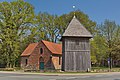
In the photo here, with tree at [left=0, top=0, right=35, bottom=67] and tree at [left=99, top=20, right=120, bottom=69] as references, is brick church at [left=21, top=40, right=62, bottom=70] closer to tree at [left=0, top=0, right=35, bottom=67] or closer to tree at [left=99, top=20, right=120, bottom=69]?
tree at [left=0, top=0, right=35, bottom=67]

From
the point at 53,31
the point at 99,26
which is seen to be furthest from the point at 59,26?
the point at 99,26

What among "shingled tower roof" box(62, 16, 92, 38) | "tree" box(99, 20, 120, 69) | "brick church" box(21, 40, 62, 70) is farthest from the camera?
"tree" box(99, 20, 120, 69)

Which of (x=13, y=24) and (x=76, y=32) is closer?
(x=76, y=32)

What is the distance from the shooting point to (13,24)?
53.4m

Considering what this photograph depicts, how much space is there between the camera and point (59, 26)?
68000 millimetres

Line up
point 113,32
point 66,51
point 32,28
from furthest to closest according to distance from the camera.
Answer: point 113,32 < point 32,28 < point 66,51

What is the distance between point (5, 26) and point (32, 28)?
23.0ft

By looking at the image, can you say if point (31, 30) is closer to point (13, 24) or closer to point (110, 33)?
point (13, 24)

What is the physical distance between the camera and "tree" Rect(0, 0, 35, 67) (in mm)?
52594

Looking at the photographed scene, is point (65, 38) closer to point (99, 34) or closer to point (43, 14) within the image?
point (99, 34)

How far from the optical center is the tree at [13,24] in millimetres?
52594

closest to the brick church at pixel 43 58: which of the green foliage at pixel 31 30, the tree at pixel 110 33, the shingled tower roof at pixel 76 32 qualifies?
the green foliage at pixel 31 30

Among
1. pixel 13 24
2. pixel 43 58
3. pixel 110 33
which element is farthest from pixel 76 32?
pixel 110 33

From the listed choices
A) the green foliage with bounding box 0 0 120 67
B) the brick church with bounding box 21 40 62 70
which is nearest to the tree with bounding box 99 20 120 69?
the green foliage with bounding box 0 0 120 67
